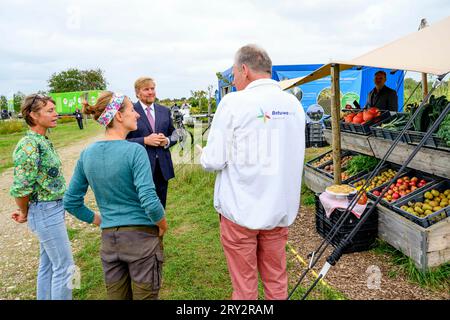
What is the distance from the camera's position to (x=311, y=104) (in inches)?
489

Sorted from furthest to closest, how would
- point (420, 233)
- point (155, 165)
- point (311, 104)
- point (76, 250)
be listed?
point (311, 104)
point (76, 250)
point (155, 165)
point (420, 233)

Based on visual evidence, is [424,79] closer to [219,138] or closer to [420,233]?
[420,233]

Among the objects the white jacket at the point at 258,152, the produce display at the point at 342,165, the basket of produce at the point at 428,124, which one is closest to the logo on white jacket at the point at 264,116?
the white jacket at the point at 258,152

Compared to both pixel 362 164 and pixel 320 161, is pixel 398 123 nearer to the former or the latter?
pixel 362 164

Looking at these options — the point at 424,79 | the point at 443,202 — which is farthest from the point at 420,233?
the point at 424,79

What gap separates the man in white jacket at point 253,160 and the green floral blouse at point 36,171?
132cm

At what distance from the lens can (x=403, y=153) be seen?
440 centimetres

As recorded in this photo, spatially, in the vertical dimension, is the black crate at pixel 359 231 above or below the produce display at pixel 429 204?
below

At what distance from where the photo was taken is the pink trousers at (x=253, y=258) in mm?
2326

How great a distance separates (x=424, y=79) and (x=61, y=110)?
43670mm

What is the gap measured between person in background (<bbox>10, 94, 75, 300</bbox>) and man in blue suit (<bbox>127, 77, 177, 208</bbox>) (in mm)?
1046

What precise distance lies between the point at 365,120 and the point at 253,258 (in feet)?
12.7

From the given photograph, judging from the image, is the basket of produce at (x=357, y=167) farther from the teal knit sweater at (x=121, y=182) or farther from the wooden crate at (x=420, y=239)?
the teal knit sweater at (x=121, y=182)

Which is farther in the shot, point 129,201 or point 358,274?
point 358,274
